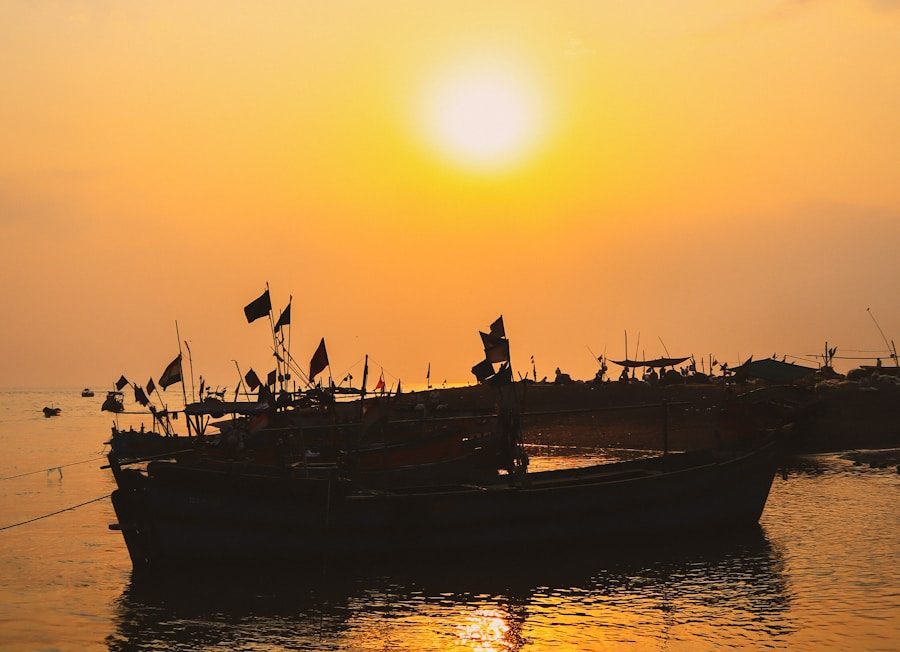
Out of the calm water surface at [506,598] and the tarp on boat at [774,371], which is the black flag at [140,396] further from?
the tarp on boat at [774,371]

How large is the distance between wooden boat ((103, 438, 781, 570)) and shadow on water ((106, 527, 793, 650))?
500 millimetres

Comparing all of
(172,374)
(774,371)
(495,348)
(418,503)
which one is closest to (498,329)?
(495,348)

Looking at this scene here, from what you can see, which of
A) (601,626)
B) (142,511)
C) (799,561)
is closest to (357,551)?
(142,511)

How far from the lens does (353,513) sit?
81.0ft

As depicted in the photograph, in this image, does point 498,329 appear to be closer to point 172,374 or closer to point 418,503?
point 418,503

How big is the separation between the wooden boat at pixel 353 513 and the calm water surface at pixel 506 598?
0.56m

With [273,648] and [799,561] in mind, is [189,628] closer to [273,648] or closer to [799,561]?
[273,648]

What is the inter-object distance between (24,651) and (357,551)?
8.50 m

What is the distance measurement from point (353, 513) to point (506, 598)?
191 inches

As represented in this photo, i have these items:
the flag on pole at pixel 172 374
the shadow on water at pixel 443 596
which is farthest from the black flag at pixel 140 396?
the shadow on water at pixel 443 596

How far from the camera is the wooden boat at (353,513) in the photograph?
78.4 feet

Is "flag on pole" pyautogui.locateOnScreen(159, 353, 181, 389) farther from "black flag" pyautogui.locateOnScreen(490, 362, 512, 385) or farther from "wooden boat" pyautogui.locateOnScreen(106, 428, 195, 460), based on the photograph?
"wooden boat" pyautogui.locateOnScreen(106, 428, 195, 460)

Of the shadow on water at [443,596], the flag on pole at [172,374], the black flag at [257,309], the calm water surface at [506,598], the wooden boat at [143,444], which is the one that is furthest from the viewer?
the wooden boat at [143,444]

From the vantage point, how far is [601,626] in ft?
63.8
